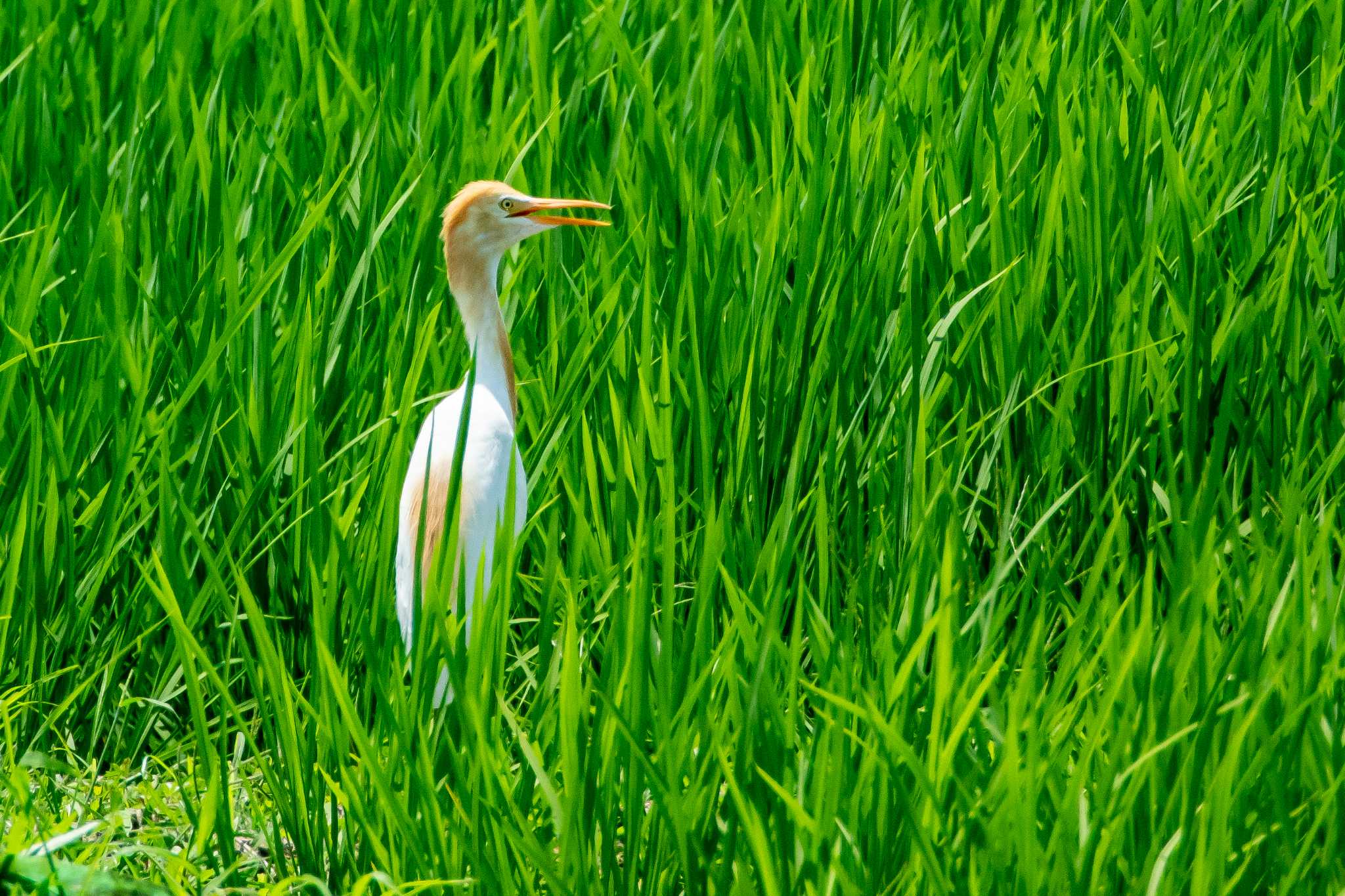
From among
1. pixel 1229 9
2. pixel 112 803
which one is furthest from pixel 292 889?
pixel 1229 9

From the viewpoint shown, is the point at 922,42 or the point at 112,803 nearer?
the point at 112,803

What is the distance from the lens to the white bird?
197cm

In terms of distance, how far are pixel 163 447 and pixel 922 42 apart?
2.08m

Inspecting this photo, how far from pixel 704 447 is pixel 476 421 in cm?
38

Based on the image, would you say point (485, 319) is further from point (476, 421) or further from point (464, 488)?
point (464, 488)

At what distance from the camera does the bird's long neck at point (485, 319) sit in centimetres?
212

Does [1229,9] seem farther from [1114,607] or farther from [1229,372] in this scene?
[1114,607]

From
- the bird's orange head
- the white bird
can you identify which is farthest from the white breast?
the bird's orange head

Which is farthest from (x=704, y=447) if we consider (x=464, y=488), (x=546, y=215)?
(x=546, y=215)

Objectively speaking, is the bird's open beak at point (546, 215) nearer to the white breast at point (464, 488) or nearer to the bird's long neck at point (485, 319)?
the bird's long neck at point (485, 319)

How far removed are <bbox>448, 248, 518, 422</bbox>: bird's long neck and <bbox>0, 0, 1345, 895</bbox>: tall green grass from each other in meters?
0.12

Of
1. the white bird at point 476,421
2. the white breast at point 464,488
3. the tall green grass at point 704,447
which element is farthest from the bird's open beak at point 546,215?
the white breast at point 464,488

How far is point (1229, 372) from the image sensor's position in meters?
2.11

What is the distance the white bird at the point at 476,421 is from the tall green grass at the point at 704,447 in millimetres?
77
